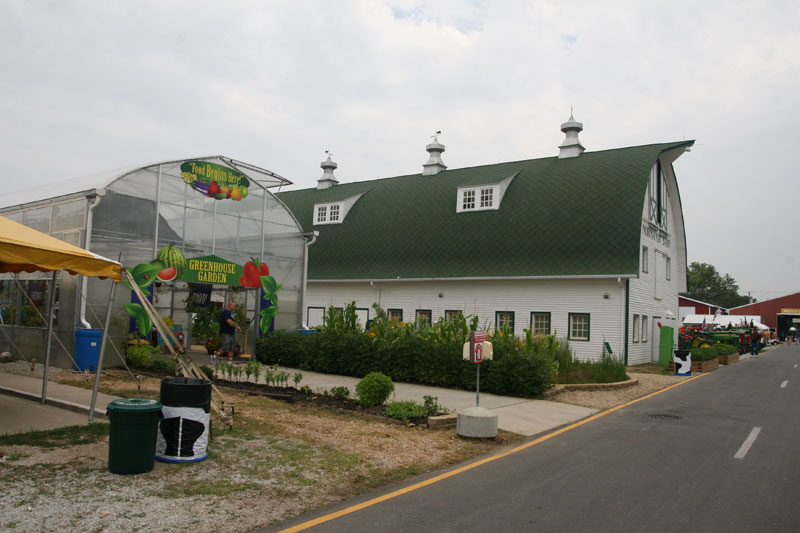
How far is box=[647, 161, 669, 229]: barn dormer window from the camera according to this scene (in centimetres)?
2725

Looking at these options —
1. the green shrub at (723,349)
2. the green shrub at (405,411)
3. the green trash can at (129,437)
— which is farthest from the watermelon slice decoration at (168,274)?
the green shrub at (723,349)

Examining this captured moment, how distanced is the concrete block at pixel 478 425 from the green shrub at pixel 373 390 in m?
2.25

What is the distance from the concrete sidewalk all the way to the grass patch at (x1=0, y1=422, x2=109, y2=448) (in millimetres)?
382

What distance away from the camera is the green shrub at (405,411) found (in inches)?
408

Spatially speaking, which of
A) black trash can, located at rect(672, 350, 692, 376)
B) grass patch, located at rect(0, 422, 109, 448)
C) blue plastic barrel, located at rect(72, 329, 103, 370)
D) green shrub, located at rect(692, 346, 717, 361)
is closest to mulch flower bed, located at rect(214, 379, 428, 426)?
blue plastic barrel, located at rect(72, 329, 103, 370)

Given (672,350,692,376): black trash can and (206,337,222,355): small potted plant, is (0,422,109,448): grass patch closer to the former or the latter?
(206,337,222,355): small potted plant

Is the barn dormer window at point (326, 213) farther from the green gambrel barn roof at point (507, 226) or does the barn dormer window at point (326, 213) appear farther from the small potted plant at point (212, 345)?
the small potted plant at point (212, 345)

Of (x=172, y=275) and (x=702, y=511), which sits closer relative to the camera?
(x=702, y=511)

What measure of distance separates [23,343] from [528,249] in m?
18.3

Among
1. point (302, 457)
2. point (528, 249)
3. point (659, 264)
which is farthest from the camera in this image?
point (659, 264)

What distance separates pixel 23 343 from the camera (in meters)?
16.9

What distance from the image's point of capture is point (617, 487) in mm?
6863

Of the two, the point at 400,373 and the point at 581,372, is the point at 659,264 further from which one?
the point at 400,373

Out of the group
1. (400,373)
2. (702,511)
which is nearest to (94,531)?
(702,511)
